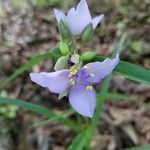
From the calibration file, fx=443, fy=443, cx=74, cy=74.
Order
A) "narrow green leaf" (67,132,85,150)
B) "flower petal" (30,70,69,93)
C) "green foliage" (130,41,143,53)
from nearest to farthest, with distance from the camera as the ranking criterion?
"flower petal" (30,70,69,93)
"narrow green leaf" (67,132,85,150)
"green foliage" (130,41,143,53)

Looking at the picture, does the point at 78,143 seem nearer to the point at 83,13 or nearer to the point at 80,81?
the point at 80,81

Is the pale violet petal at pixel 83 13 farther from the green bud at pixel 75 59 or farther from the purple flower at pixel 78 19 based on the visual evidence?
the green bud at pixel 75 59

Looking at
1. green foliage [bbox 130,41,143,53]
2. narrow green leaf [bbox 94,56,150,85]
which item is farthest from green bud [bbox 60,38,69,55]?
green foliage [bbox 130,41,143,53]

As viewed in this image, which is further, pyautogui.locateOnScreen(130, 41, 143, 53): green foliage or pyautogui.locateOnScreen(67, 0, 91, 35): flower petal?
pyautogui.locateOnScreen(130, 41, 143, 53): green foliage

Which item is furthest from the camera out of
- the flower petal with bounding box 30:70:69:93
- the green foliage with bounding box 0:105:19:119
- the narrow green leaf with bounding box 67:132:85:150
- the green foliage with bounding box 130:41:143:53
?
the green foliage with bounding box 130:41:143:53

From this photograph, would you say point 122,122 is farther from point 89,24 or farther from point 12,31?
point 89,24

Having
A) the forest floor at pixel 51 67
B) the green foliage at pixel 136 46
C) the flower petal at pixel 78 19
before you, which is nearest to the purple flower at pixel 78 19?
the flower petal at pixel 78 19

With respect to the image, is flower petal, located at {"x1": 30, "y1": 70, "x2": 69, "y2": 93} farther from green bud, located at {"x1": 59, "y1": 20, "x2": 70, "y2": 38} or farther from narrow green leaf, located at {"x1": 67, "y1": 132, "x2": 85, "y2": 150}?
narrow green leaf, located at {"x1": 67, "y1": 132, "x2": 85, "y2": 150}
